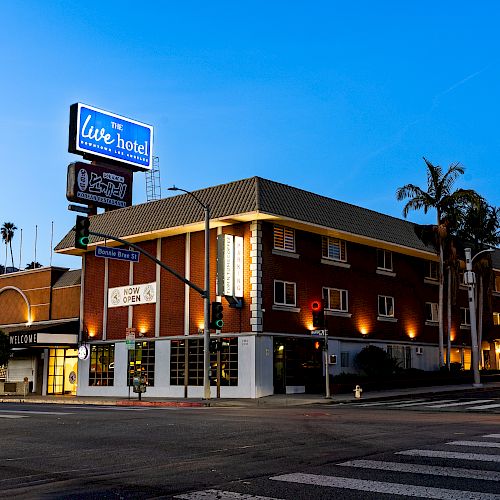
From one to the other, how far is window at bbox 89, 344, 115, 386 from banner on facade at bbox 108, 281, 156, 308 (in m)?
2.73

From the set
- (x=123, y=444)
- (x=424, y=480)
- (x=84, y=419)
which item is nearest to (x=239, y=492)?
(x=424, y=480)

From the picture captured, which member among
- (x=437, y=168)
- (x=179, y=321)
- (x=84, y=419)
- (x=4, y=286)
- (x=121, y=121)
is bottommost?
(x=84, y=419)

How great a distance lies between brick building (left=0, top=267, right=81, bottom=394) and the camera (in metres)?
45.0

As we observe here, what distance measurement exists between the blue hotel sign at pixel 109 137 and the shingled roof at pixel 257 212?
28.4 feet

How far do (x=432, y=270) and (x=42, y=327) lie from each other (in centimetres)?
2745

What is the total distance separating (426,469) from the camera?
9.52m

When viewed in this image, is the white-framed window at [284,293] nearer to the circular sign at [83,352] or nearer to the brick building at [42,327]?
the circular sign at [83,352]

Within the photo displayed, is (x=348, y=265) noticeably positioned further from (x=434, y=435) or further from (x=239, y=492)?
(x=239, y=492)

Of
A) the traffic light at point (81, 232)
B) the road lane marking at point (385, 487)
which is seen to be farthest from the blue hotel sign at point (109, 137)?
the road lane marking at point (385, 487)

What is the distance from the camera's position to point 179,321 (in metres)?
38.7

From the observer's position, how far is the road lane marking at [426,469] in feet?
29.6

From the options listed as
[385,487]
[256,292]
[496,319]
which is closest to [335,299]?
[256,292]

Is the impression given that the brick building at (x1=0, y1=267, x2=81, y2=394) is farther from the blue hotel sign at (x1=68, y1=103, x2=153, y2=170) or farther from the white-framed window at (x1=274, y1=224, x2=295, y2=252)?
the white-framed window at (x1=274, y1=224, x2=295, y2=252)

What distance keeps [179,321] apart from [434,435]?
26140 millimetres
